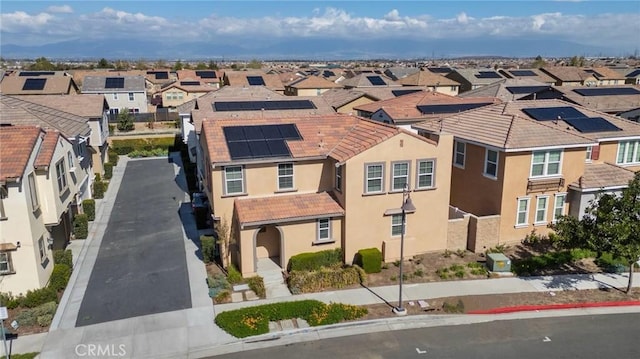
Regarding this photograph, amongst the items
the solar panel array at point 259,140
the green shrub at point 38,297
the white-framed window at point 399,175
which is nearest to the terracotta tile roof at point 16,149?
the green shrub at point 38,297

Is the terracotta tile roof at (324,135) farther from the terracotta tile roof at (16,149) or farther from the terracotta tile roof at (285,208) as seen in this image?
the terracotta tile roof at (16,149)

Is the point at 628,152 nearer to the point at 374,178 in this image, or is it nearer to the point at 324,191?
the point at 374,178

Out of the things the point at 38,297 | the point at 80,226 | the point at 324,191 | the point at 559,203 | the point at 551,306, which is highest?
the point at 324,191

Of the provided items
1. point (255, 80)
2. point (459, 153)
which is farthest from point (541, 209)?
point (255, 80)

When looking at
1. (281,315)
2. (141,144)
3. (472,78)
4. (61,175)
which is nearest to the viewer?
(281,315)

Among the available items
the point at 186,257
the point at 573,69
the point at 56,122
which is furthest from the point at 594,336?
the point at 573,69

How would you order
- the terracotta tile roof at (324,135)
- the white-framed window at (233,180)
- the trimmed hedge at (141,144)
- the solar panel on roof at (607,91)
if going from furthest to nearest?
1. the trimmed hedge at (141,144)
2. the solar panel on roof at (607,91)
3. the terracotta tile roof at (324,135)
4. the white-framed window at (233,180)

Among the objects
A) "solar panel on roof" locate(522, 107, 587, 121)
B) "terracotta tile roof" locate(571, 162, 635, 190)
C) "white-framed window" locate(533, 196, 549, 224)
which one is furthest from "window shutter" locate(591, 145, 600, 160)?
"white-framed window" locate(533, 196, 549, 224)

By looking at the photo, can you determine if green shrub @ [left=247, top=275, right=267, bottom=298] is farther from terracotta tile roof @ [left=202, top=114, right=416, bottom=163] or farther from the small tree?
the small tree
